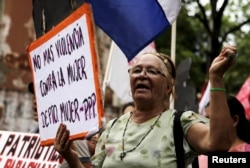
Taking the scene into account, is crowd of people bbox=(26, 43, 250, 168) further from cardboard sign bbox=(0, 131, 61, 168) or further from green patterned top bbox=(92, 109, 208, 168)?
cardboard sign bbox=(0, 131, 61, 168)

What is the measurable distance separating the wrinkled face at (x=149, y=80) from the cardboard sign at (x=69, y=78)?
0.70ft

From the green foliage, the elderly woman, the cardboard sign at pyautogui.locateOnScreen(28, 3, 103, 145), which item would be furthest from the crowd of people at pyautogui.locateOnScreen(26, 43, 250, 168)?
the green foliage

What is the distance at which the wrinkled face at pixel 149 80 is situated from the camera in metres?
3.39

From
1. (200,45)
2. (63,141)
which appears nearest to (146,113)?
(63,141)

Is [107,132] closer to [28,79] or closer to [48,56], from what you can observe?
[48,56]

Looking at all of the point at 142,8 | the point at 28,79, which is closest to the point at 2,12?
the point at 28,79

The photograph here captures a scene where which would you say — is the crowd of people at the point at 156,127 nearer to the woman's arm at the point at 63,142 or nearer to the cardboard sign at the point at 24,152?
the woman's arm at the point at 63,142

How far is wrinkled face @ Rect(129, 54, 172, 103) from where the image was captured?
339cm

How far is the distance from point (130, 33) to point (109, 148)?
1.29 meters

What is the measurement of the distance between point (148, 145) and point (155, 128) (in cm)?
11

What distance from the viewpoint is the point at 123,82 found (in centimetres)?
848

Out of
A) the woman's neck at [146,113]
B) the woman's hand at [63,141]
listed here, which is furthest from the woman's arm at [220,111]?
the woman's hand at [63,141]

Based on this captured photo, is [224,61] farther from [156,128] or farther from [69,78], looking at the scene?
[69,78]

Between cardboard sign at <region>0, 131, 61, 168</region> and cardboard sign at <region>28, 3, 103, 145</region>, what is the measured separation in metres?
0.83
